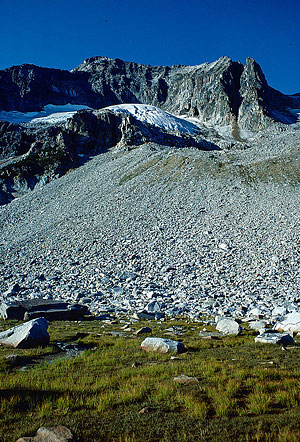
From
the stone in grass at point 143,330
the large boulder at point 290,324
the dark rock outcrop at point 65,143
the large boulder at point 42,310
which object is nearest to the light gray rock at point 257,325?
the large boulder at point 290,324

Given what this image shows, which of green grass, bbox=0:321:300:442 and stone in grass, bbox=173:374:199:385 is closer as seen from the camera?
green grass, bbox=0:321:300:442

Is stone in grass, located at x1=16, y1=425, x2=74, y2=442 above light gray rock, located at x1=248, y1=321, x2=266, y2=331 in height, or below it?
above

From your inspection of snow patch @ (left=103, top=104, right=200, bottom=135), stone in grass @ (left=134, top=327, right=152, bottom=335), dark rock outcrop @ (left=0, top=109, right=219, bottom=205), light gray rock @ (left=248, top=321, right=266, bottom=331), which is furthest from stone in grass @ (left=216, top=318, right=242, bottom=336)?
snow patch @ (left=103, top=104, right=200, bottom=135)

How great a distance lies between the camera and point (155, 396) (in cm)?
657

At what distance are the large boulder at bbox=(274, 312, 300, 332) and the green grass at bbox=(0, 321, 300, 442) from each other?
3945 millimetres

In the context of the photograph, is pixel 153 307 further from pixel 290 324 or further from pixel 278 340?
pixel 278 340

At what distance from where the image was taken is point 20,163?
88.2 m

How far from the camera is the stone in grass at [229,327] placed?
45.8ft

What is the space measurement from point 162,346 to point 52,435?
695 cm

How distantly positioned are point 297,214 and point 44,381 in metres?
35.7

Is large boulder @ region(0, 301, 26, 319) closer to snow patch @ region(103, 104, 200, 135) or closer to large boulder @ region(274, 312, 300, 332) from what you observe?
large boulder @ region(274, 312, 300, 332)

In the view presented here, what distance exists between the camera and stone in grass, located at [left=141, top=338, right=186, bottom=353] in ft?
36.6

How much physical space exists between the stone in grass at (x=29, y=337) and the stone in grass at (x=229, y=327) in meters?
8.47

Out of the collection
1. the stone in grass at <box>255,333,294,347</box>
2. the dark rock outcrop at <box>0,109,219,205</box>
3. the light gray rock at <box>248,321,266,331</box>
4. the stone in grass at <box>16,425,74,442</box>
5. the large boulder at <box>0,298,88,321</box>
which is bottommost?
the light gray rock at <box>248,321,266,331</box>
